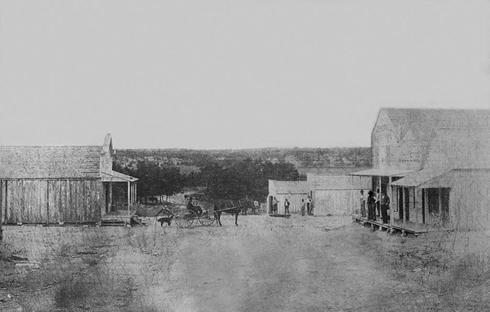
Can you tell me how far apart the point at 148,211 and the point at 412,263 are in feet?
19.4

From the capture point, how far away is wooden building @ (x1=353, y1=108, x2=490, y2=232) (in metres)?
11.5

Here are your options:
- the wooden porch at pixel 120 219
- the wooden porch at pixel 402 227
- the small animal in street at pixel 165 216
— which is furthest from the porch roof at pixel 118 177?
the wooden porch at pixel 402 227

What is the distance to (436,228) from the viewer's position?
13.6 meters

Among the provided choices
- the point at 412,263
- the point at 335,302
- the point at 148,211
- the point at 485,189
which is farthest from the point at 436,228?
the point at 148,211

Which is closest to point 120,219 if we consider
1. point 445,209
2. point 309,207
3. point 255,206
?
point 255,206

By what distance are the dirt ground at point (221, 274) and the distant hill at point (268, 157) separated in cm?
183

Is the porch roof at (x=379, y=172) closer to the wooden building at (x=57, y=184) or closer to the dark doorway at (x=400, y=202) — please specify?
the dark doorway at (x=400, y=202)

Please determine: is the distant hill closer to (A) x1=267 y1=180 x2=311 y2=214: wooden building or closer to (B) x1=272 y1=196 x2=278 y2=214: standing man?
(A) x1=267 y1=180 x2=311 y2=214: wooden building

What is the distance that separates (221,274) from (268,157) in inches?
106

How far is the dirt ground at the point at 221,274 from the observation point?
848 centimetres

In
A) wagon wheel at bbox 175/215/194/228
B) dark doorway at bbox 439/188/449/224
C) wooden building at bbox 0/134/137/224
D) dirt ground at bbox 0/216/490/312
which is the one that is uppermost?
wooden building at bbox 0/134/137/224

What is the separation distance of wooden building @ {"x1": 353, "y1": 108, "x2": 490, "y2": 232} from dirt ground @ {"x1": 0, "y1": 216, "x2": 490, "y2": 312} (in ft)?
3.80

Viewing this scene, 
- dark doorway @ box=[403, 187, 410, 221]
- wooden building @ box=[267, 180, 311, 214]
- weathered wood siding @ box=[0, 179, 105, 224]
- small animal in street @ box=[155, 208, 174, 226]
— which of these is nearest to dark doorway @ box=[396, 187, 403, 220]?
dark doorway @ box=[403, 187, 410, 221]

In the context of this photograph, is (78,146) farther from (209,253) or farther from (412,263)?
(412,263)
